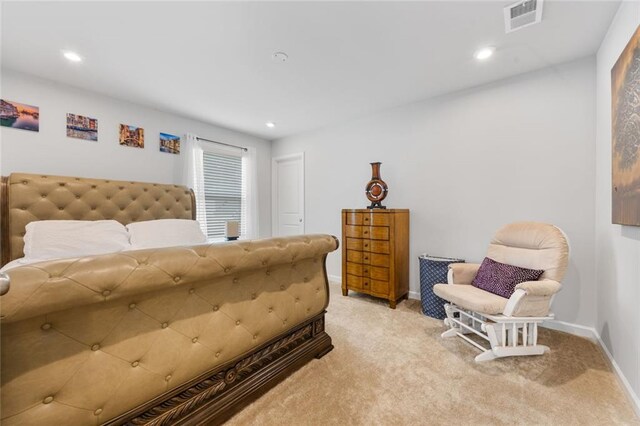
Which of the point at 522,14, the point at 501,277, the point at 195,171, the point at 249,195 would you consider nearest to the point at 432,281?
the point at 501,277

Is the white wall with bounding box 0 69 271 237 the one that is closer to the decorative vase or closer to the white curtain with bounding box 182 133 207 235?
the white curtain with bounding box 182 133 207 235

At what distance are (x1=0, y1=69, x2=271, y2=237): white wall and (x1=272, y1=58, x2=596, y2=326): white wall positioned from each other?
8.07 feet

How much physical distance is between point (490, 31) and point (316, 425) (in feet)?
9.31

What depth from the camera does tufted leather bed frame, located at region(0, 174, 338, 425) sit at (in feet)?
2.67

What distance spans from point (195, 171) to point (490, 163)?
12.0 feet

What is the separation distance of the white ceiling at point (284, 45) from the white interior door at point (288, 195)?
1.58 meters

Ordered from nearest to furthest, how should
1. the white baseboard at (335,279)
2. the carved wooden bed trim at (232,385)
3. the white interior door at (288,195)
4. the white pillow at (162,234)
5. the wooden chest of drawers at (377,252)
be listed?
the carved wooden bed trim at (232,385) < the white pillow at (162,234) < the wooden chest of drawers at (377,252) < the white baseboard at (335,279) < the white interior door at (288,195)

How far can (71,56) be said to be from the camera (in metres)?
2.14

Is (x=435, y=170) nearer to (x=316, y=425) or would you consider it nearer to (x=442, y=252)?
(x=442, y=252)

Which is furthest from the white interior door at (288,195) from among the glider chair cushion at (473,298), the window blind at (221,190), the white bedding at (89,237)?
the glider chair cushion at (473,298)

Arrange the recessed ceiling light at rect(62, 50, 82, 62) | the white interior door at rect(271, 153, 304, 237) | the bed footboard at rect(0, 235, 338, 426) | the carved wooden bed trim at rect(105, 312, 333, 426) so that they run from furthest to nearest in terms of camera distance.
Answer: the white interior door at rect(271, 153, 304, 237) → the recessed ceiling light at rect(62, 50, 82, 62) → the carved wooden bed trim at rect(105, 312, 333, 426) → the bed footboard at rect(0, 235, 338, 426)

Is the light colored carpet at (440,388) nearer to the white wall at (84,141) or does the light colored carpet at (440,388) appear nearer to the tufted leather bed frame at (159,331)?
the tufted leather bed frame at (159,331)

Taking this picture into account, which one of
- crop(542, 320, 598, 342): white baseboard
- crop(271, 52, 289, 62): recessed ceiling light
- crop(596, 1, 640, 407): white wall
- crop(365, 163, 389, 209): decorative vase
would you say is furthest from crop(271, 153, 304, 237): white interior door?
crop(596, 1, 640, 407): white wall

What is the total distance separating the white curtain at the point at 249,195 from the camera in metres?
4.25
